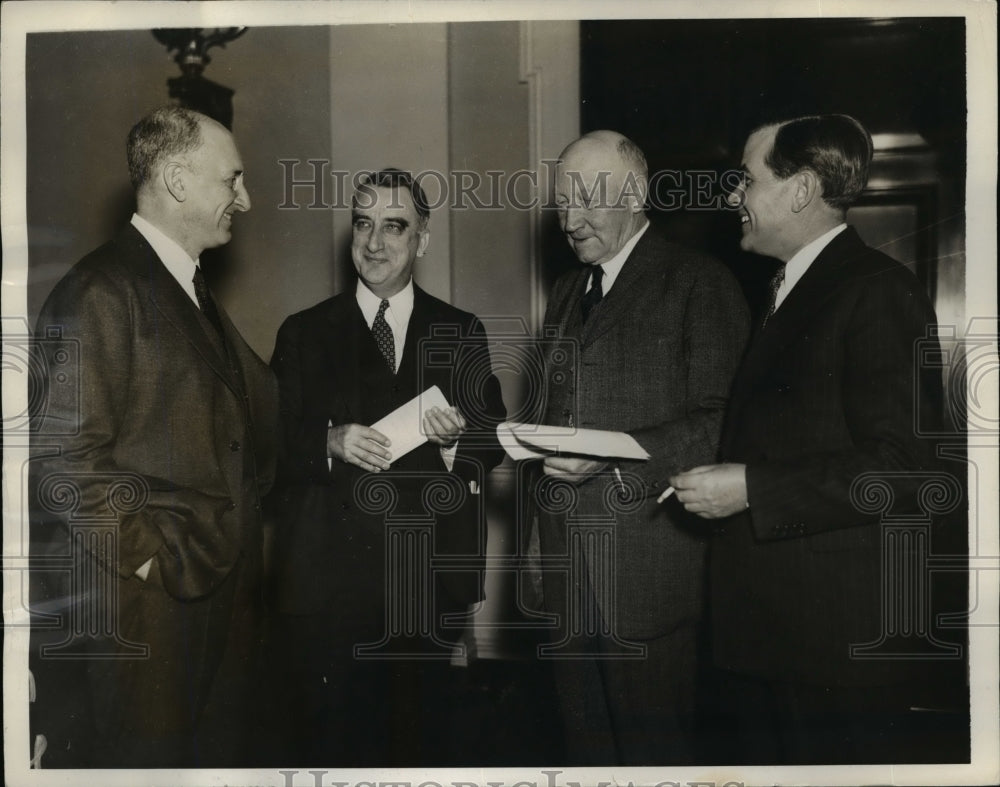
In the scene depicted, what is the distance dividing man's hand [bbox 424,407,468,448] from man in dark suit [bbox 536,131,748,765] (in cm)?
27

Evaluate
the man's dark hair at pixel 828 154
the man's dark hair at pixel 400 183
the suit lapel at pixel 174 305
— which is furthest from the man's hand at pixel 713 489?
the suit lapel at pixel 174 305

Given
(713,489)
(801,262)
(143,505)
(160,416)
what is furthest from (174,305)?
(801,262)

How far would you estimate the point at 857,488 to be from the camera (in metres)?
2.72

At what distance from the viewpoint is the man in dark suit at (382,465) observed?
2791 mm

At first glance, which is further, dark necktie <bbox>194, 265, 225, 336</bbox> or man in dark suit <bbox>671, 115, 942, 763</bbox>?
dark necktie <bbox>194, 265, 225, 336</bbox>

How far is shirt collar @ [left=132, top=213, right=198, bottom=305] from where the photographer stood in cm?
278

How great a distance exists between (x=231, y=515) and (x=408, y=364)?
0.72 m

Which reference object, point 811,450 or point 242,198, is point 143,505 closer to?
point 242,198

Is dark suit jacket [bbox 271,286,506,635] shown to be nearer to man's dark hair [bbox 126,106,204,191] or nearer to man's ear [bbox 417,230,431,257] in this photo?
man's ear [bbox 417,230,431,257]

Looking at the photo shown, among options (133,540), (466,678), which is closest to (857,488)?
(466,678)

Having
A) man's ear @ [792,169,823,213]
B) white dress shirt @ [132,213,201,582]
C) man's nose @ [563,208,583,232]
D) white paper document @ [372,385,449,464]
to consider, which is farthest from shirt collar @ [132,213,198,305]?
man's ear @ [792,169,823,213]

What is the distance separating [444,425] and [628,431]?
0.56m

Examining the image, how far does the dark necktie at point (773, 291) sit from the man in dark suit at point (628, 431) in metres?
0.07

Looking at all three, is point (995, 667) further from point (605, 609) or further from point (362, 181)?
point (362, 181)
